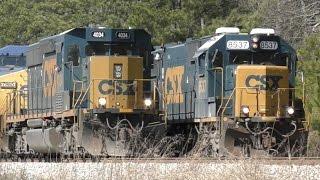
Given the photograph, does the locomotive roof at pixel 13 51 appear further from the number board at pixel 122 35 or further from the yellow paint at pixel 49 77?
the number board at pixel 122 35

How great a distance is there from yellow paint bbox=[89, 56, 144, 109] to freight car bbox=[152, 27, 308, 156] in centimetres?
98

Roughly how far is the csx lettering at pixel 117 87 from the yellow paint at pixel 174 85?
2432 millimetres

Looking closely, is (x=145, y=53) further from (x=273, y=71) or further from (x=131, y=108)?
(x=273, y=71)

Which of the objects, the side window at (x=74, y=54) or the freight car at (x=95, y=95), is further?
the side window at (x=74, y=54)

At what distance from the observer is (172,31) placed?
3272cm

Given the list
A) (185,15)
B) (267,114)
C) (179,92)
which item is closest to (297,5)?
(185,15)

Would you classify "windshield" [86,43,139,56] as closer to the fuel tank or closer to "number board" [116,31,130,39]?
"number board" [116,31,130,39]

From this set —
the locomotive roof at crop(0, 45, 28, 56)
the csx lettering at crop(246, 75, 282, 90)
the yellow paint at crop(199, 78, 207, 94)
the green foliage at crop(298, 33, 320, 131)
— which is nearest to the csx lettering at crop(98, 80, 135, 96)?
the yellow paint at crop(199, 78, 207, 94)

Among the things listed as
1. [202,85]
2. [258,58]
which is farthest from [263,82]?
[202,85]

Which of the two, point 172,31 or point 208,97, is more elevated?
point 172,31

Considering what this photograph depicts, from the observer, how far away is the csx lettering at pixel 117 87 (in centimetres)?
1828

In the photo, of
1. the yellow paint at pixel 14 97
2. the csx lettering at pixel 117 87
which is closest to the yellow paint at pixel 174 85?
the csx lettering at pixel 117 87

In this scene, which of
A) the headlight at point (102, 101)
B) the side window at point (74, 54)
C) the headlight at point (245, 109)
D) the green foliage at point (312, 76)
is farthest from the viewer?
the green foliage at point (312, 76)

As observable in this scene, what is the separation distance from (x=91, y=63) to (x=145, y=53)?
5.74ft
